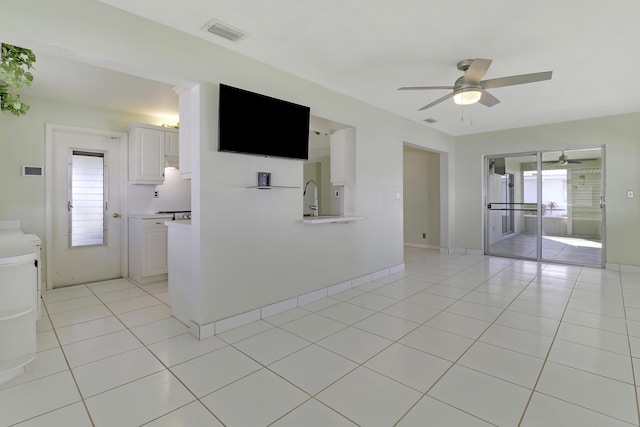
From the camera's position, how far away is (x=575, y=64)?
3242 millimetres

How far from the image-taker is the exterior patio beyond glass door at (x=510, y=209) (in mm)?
6191

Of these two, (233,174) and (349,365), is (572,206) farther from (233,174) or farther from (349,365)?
(233,174)

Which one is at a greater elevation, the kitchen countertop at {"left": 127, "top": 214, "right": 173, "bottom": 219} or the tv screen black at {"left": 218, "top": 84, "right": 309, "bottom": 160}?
the tv screen black at {"left": 218, "top": 84, "right": 309, "bottom": 160}

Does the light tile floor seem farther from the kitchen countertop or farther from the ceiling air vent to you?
the ceiling air vent

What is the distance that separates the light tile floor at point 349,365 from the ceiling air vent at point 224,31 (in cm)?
265

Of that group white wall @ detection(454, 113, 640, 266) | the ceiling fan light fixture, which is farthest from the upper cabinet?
white wall @ detection(454, 113, 640, 266)

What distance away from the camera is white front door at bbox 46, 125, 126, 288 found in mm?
4238

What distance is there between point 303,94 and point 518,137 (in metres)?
4.88

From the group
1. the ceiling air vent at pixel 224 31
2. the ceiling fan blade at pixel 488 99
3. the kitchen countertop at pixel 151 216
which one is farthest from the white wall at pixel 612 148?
the kitchen countertop at pixel 151 216

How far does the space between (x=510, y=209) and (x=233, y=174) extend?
19.6ft

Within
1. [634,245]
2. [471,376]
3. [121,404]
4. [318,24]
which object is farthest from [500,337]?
[634,245]

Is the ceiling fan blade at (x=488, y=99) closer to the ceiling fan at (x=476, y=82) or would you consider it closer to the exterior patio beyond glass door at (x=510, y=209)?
the ceiling fan at (x=476, y=82)

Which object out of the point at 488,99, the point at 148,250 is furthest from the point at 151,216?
the point at 488,99

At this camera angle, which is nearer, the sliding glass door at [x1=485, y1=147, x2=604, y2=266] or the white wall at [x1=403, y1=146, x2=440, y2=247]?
the sliding glass door at [x1=485, y1=147, x2=604, y2=266]
